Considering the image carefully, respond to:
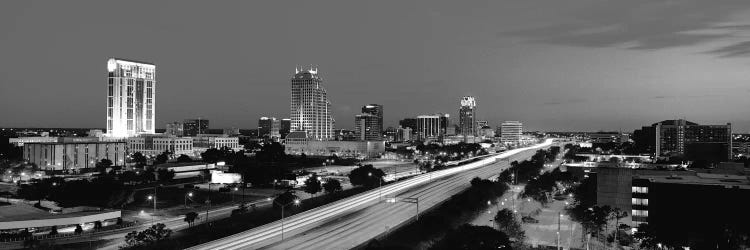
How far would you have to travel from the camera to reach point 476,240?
26.0 metres

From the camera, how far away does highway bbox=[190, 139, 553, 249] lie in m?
27.9

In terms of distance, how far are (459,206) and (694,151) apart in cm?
7392

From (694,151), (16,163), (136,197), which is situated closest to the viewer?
(136,197)

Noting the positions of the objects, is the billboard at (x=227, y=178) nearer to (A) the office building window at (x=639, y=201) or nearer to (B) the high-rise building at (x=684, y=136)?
(A) the office building window at (x=639, y=201)

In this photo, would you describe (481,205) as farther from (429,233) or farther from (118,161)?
(118,161)

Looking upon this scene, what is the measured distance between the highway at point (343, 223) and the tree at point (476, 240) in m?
5.05

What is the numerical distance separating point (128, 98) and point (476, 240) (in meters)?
105

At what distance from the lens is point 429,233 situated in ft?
107

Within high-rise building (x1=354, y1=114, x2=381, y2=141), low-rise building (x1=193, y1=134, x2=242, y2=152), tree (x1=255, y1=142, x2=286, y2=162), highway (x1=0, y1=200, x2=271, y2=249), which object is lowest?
highway (x1=0, y1=200, x2=271, y2=249)

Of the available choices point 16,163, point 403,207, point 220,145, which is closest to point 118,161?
point 16,163

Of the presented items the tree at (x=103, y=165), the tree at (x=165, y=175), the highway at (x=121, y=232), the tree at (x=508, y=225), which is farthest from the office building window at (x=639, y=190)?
the tree at (x=103, y=165)

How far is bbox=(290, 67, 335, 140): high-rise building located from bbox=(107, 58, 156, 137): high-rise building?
4553 cm

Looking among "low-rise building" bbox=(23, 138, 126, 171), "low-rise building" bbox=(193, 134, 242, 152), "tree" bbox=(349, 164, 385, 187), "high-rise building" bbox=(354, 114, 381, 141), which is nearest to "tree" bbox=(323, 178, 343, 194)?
"tree" bbox=(349, 164, 385, 187)

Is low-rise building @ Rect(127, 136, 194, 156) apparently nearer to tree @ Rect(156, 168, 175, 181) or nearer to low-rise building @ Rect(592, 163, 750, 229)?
tree @ Rect(156, 168, 175, 181)
